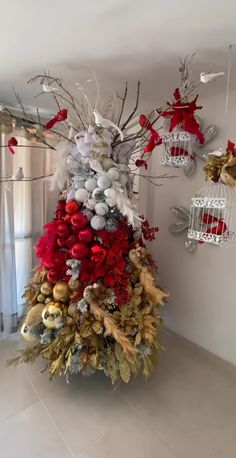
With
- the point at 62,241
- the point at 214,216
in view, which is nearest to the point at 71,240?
the point at 62,241

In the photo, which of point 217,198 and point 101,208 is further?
point 101,208

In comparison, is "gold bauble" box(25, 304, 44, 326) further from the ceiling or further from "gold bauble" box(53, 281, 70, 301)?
the ceiling

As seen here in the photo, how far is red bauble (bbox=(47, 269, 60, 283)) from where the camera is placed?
121 cm

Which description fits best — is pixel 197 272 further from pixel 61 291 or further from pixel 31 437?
pixel 31 437

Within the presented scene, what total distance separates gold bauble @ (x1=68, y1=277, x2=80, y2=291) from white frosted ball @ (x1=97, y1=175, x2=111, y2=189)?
18.9 inches

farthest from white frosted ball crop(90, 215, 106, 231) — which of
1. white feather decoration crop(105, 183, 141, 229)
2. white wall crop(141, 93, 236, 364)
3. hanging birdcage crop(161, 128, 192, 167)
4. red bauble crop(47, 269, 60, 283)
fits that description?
white wall crop(141, 93, 236, 364)

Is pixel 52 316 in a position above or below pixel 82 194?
below

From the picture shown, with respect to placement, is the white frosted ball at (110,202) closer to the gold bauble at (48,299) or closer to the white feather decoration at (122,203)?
the white feather decoration at (122,203)

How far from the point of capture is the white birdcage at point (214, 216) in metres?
1.05

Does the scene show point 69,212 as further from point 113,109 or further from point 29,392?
point 29,392

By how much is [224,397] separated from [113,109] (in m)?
1.71

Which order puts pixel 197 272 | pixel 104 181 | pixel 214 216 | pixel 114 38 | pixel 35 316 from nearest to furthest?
1. pixel 114 38
2. pixel 104 181
3. pixel 35 316
4. pixel 214 216
5. pixel 197 272

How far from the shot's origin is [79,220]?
116 centimetres

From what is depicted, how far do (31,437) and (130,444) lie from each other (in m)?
0.45
